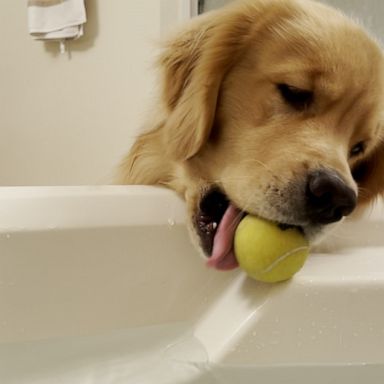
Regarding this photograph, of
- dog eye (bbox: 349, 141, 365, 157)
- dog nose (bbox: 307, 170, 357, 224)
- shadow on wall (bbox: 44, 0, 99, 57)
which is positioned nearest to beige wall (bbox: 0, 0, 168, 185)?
shadow on wall (bbox: 44, 0, 99, 57)

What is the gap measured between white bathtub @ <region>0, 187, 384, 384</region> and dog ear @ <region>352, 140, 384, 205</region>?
23cm

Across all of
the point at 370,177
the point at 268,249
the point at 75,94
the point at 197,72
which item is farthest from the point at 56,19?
the point at 268,249

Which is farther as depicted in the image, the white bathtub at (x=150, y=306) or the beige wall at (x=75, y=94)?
the beige wall at (x=75, y=94)

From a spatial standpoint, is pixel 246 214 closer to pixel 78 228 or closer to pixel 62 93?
pixel 78 228

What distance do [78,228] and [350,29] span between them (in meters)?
0.64

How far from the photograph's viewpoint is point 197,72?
114 cm

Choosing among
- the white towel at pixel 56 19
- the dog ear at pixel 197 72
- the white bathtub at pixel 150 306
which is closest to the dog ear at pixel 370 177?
the white bathtub at pixel 150 306

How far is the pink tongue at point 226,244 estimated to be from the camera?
0.99m

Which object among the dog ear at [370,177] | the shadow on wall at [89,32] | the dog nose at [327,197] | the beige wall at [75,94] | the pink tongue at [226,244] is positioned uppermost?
the dog nose at [327,197]

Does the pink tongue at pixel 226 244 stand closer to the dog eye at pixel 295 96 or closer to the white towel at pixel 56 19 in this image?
the dog eye at pixel 295 96

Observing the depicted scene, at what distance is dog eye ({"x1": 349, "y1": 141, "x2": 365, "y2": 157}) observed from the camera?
1170mm

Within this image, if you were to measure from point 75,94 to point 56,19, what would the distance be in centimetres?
34

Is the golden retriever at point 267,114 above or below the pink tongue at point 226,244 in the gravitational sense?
above

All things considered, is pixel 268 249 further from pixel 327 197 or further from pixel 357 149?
pixel 357 149
